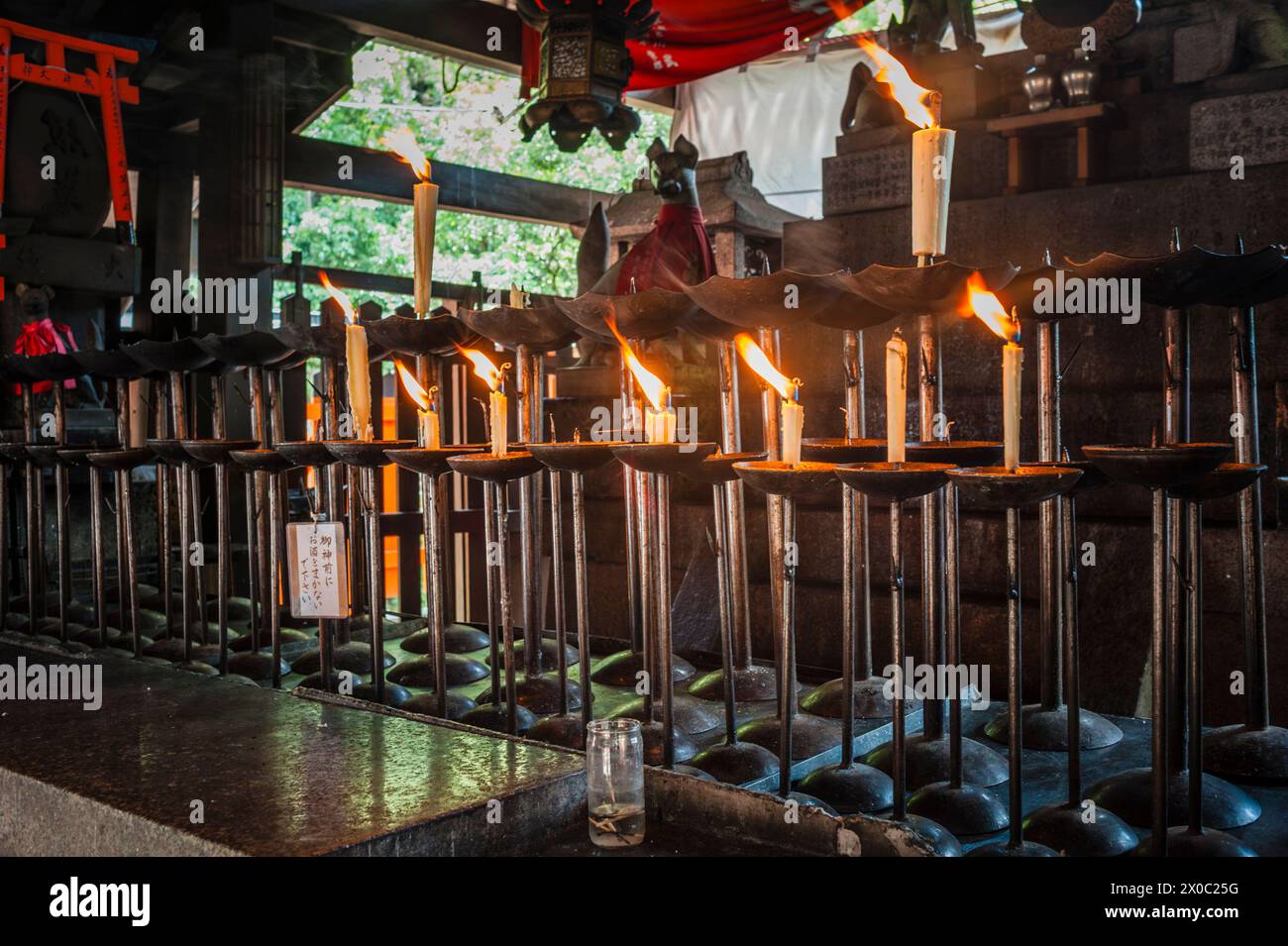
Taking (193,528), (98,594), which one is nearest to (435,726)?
(193,528)

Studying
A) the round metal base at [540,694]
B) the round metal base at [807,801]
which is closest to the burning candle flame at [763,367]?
the round metal base at [807,801]

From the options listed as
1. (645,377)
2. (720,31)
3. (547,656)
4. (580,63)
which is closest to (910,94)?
(645,377)

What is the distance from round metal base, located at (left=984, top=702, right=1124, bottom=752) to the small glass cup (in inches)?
54.0

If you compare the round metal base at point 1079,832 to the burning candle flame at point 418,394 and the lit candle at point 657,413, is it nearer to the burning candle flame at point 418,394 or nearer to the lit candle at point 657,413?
the lit candle at point 657,413

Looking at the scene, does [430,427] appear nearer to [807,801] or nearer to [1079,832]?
[807,801]

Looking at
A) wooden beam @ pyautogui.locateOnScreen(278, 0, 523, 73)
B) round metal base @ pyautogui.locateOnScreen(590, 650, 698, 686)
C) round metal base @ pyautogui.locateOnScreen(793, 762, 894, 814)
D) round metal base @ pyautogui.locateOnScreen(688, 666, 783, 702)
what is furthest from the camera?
wooden beam @ pyautogui.locateOnScreen(278, 0, 523, 73)

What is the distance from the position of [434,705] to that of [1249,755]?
7.38 ft

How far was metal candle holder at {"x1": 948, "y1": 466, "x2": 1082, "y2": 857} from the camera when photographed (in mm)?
1959

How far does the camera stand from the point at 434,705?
137 inches

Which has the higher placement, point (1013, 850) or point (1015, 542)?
point (1015, 542)

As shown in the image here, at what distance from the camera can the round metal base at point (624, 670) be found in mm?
3953

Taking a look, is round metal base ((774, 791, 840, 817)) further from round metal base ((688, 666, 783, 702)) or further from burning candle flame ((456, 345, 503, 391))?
burning candle flame ((456, 345, 503, 391))

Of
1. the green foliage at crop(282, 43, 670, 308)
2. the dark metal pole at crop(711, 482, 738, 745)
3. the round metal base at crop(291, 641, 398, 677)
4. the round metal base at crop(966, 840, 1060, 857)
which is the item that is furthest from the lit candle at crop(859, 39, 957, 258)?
the green foliage at crop(282, 43, 670, 308)

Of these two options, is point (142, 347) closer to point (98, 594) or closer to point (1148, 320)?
point (98, 594)
